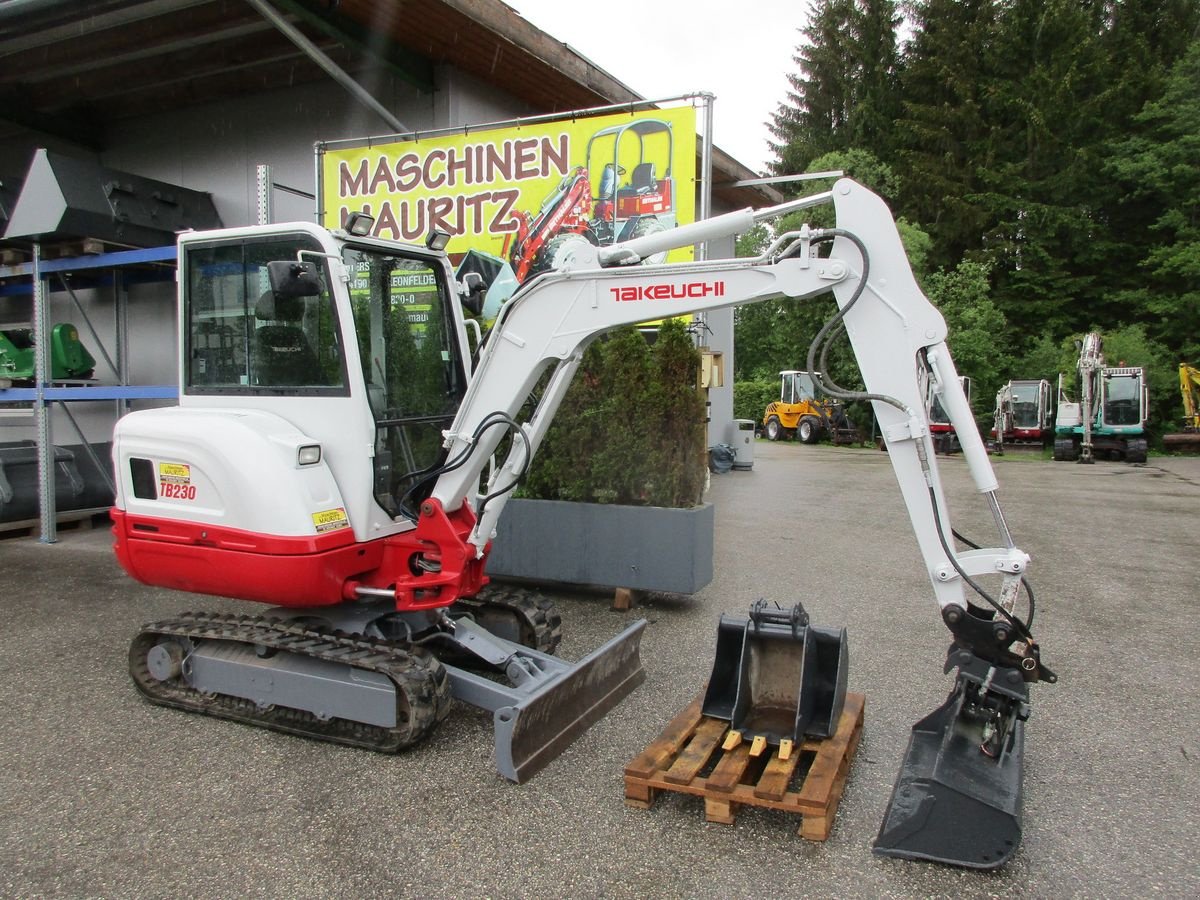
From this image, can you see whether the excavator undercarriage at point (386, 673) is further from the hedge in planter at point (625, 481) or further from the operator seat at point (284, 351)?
the hedge in planter at point (625, 481)

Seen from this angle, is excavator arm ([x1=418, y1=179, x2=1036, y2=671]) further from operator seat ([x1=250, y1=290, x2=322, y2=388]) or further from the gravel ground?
the gravel ground

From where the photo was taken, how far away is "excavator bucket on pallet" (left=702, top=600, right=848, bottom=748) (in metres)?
4.09

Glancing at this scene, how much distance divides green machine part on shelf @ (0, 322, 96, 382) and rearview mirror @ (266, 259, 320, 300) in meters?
7.35

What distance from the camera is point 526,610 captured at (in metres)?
5.23

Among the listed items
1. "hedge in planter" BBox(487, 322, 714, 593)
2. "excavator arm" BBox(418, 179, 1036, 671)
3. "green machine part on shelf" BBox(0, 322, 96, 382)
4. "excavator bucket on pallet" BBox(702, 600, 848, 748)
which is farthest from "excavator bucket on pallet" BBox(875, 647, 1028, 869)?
"green machine part on shelf" BBox(0, 322, 96, 382)

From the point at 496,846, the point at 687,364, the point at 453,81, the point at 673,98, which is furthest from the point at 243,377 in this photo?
the point at 453,81

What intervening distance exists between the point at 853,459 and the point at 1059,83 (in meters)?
17.7

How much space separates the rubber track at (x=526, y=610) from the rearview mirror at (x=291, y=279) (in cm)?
205

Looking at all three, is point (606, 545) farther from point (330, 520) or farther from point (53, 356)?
point (53, 356)

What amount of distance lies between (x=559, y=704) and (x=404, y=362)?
203 centimetres

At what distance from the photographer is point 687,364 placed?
22.7 feet

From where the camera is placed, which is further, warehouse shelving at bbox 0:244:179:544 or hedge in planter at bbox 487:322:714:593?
warehouse shelving at bbox 0:244:179:544

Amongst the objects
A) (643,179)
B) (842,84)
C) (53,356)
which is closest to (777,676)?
(643,179)

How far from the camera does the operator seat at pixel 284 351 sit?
15.0 ft
